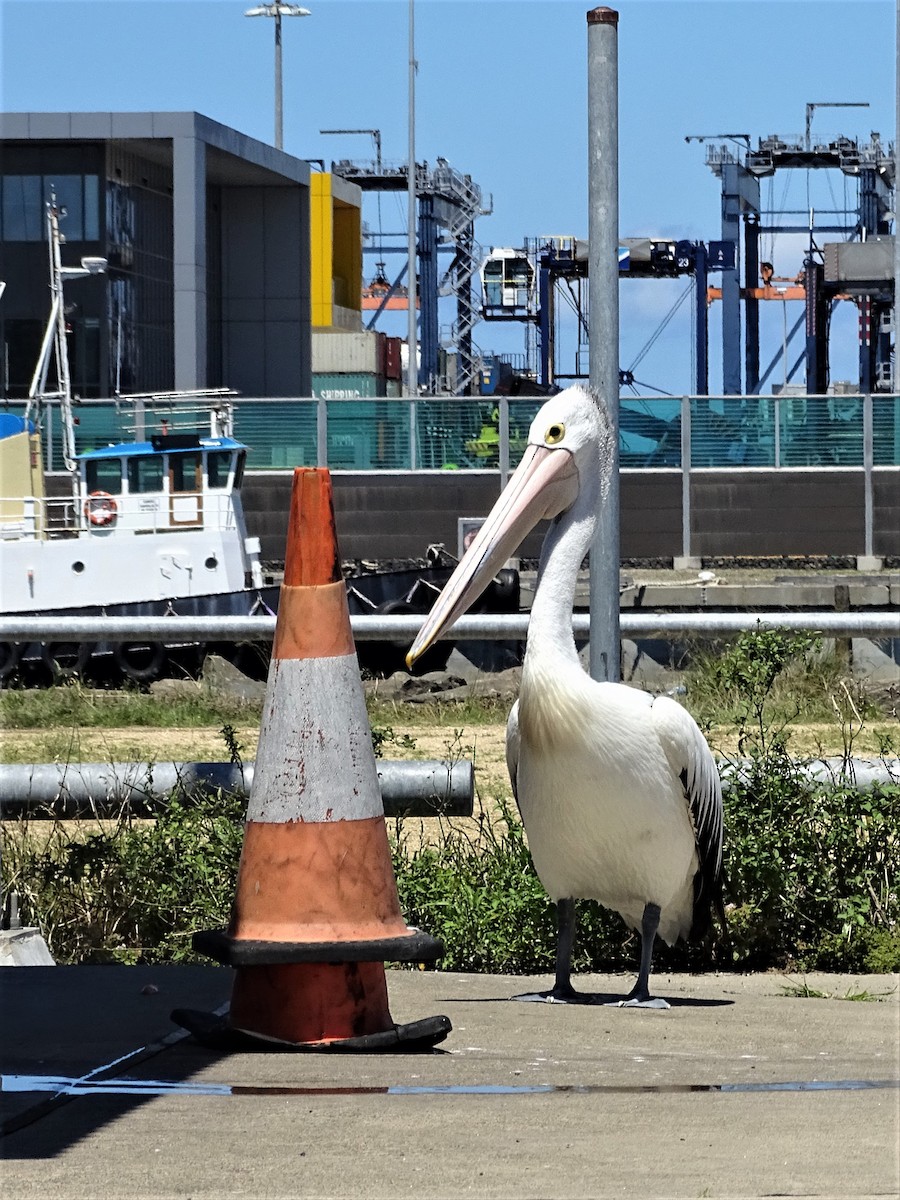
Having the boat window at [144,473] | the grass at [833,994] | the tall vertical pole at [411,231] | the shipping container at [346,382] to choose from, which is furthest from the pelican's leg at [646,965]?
the shipping container at [346,382]

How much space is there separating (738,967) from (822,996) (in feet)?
1.70

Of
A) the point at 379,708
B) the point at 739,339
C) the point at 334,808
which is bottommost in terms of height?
the point at 379,708

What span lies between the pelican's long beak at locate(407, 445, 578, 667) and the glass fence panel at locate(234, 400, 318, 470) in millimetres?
23093

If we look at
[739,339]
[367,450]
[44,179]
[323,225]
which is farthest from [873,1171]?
[739,339]

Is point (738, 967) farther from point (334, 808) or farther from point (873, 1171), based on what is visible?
point (873, 1171)

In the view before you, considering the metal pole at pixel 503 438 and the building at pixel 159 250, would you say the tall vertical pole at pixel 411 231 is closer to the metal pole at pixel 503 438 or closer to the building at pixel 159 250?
the building at pixel 159 250

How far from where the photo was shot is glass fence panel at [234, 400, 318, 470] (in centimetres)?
2770

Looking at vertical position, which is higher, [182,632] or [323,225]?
[323,225]

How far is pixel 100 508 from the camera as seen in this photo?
19781 mm

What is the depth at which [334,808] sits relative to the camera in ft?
13.6

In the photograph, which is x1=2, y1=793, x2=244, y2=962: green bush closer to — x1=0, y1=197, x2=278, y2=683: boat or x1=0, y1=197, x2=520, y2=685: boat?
x1=0, y1=197, x2=520, y2=685: boat

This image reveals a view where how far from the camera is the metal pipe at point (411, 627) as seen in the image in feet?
18.2

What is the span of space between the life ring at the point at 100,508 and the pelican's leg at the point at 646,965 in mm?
15657

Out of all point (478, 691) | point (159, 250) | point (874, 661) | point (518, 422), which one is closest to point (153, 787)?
point (478, 691)
